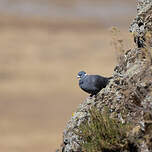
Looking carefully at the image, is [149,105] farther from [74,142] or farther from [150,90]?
[74,142]

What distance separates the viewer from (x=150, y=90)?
21.4 ft

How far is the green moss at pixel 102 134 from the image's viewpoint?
6.41 meters

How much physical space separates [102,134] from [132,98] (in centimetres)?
64

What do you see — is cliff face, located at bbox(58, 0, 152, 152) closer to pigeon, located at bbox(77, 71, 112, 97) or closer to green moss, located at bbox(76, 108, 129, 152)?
green moss, located at bbox(76, 108, 129, 152)

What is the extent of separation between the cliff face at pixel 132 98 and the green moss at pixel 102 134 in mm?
74

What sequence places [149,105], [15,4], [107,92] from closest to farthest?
[149,105] < [107,92] < [15,4]

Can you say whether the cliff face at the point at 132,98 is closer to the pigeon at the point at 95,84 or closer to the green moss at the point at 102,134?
the green moss at the point at 102,134

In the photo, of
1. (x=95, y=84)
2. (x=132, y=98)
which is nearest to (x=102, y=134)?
(x=132, y=98)

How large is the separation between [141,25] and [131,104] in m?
1.62

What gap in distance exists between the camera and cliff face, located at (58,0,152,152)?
20.6ft

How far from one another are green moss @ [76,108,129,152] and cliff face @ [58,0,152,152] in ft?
0.24

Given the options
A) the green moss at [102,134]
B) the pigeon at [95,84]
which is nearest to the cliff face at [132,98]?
the green moss at [102,134]

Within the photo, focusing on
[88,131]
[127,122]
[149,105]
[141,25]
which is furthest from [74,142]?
[141,25]

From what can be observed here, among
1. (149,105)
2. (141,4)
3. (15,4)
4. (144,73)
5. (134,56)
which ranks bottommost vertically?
(149,105)
